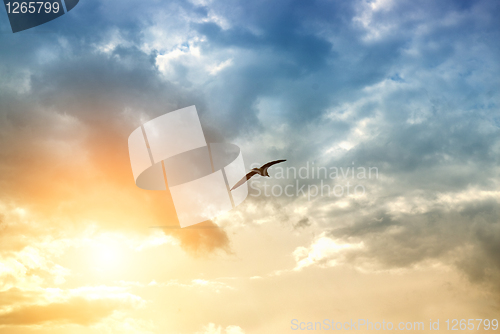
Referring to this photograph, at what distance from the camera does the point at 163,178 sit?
73.2 meters

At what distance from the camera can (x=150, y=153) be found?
2309 inches

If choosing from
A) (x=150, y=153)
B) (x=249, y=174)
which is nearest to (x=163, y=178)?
(x=150, y=153)

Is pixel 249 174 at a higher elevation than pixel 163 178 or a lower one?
lower

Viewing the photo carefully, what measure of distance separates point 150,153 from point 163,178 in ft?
51.1

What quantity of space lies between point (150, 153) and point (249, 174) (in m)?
19.9

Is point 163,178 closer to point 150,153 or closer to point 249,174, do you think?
point 150,153

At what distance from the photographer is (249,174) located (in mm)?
55188

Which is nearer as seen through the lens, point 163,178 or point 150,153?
point 150,153

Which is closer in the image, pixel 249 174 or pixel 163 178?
pixel 249 174

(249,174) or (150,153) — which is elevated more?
(150,153)

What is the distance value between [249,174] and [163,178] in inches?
1084
